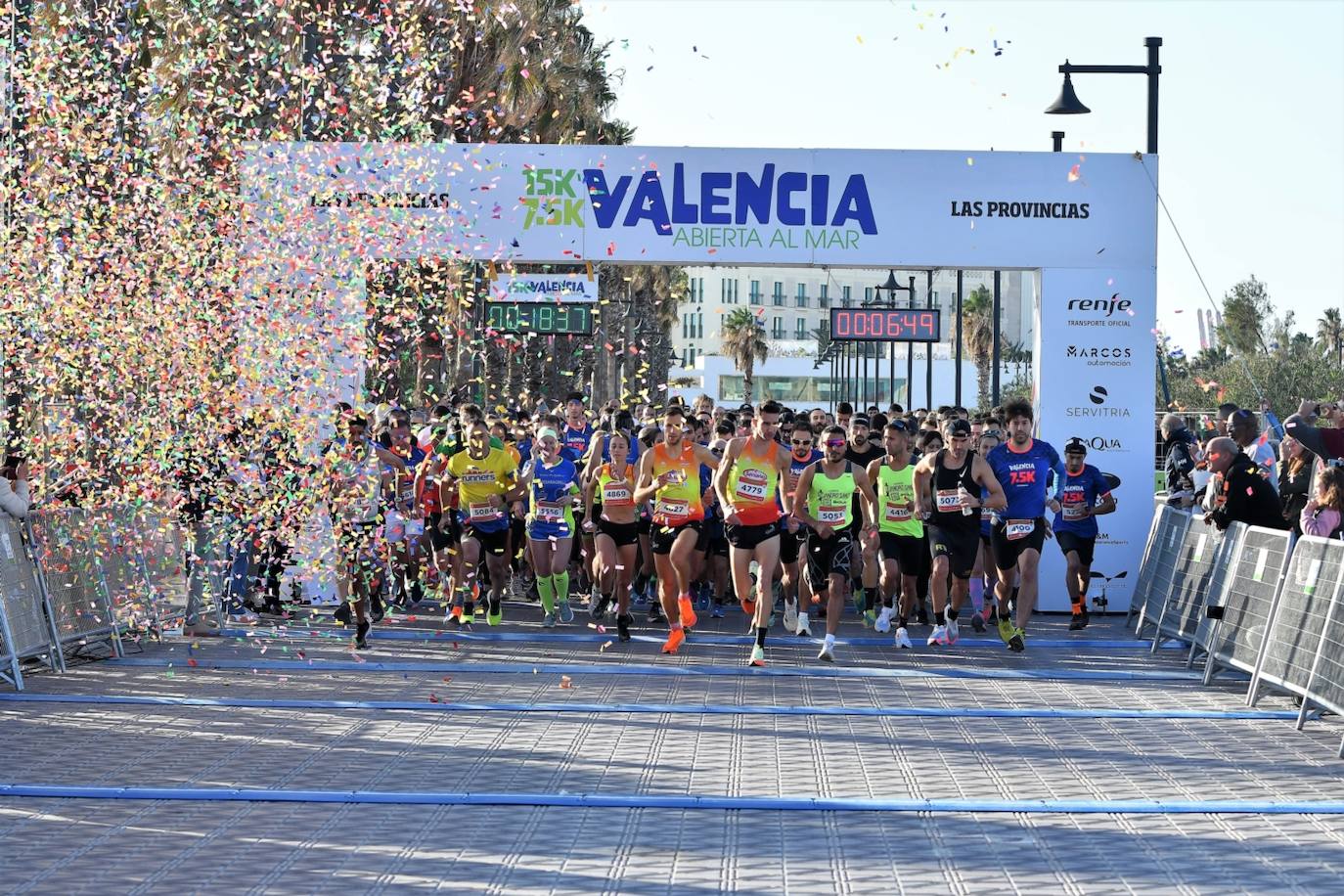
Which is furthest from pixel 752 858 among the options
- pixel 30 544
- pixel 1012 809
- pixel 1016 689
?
pixel 30 544

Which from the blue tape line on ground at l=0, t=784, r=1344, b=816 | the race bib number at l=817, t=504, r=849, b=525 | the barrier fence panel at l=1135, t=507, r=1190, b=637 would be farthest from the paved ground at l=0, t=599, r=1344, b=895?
the race bib number at l=817, t=504, r=849, b=525

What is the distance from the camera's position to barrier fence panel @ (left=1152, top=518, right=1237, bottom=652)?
13539mm

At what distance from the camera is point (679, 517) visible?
14578mm

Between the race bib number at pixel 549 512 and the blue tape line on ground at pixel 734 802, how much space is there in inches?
309

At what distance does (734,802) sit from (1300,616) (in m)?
4.62

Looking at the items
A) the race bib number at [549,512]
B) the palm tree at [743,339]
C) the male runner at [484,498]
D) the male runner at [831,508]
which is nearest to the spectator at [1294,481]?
the male runner at [831,508]

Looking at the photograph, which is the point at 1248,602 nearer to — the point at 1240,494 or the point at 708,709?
the point at 1240,494

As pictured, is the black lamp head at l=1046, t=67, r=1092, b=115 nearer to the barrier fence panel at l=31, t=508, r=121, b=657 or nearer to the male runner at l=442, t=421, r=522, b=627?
the male runner at l=442, t=421, r=522, b=627

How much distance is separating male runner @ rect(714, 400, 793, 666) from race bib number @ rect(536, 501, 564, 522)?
2.64m

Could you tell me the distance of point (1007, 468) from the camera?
50.7 ft

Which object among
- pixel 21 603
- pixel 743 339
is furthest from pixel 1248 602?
pixel 743 339

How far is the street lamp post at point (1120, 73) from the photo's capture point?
19.4 m

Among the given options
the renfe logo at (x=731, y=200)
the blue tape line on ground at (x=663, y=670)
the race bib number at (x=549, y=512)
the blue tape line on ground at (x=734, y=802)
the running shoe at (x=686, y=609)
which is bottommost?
the blue tape line on ground at (x=663, y=670)

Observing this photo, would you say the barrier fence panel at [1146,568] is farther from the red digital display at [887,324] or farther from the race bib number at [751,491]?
the red digital display at [887,324]
